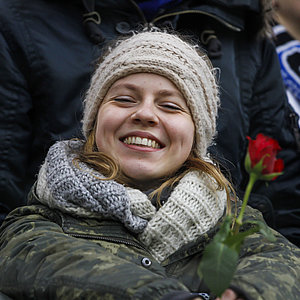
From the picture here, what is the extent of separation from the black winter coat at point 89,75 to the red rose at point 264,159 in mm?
1250

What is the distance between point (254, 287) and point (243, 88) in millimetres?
1307

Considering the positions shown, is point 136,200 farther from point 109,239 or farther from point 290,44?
point 290,44

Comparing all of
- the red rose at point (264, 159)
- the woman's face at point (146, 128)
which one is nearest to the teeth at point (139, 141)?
the woman's face at point (146, 128)

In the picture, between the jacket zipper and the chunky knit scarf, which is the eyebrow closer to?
the chunky knit scarf

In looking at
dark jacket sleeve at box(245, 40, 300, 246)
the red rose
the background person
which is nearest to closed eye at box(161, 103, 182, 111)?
dark jacket sleeve at box(245, 40, 300, 246)

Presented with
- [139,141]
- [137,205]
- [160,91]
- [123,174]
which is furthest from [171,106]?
[137,205]

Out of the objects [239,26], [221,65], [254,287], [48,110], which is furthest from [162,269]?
[239,26]

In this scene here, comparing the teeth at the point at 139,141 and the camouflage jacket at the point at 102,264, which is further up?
the teeth at the point at 139,141

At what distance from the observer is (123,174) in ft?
6.28

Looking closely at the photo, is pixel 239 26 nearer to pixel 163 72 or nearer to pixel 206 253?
pixel 163 72

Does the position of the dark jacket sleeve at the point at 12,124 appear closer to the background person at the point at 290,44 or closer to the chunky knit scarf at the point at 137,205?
the chunky knit scarf at the point at 137,205

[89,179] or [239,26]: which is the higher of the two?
[239,26]

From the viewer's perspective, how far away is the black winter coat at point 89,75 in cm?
229

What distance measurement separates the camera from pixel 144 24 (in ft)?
8.13
